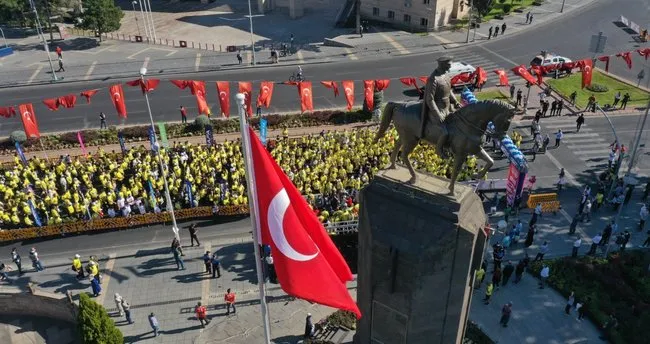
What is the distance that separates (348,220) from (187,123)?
61.6ft

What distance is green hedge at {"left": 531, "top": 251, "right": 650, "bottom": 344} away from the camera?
2197 centimetres

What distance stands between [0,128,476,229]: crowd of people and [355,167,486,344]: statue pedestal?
10.0m

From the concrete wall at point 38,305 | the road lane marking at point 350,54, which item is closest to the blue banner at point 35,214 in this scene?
the concrete wall at point 38,305

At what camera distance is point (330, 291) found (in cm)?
1359

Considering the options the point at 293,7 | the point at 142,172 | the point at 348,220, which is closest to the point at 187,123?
the point at 142,172

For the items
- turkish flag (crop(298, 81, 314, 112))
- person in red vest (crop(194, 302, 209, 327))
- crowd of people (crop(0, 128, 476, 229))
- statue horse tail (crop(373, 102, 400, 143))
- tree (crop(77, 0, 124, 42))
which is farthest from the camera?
tree (crop(77, 0, 124, 42))

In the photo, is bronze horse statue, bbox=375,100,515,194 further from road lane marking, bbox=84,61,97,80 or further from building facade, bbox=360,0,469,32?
building facade, bbox=360,0,469,32

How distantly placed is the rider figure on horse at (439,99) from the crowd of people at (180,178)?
38.0 ft

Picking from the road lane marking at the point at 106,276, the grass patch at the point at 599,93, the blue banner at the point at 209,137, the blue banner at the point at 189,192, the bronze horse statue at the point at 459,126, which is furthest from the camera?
the grass patch at the point at 599,93

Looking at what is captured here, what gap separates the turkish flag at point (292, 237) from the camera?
1281cm

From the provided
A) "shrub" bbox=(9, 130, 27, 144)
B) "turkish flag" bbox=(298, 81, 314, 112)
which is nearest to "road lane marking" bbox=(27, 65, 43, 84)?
"shrub" bbox=(9, 130, 27, 144)

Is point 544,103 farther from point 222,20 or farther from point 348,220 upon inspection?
point 222,20

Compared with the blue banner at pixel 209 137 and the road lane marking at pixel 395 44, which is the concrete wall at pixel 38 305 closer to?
Result: the blue banner at pixel 209 137

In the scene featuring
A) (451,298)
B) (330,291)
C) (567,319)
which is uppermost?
(330,291)
